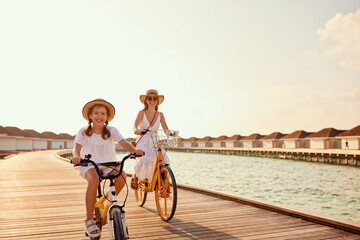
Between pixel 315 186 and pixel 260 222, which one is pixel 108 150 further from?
pixel 315 186

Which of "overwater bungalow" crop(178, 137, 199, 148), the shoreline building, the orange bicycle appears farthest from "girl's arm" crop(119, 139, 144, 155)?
"overwater bungalow" crop(178, 137, 199, 148)

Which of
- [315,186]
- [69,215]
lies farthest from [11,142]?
[69,215]

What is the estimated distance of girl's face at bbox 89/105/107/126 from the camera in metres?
3.46

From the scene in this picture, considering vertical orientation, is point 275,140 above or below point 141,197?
above

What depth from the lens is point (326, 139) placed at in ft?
180

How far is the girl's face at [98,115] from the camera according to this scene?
346 centimetres

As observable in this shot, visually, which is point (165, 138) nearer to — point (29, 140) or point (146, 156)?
point (146, 156)

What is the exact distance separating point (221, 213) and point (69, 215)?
7.97 ft

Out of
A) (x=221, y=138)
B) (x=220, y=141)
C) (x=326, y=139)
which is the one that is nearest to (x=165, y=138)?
(x=326, y=139)

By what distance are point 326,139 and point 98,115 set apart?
57798 mm

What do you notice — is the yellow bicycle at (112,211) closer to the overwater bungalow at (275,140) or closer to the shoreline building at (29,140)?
the shoreline building at (29,140)

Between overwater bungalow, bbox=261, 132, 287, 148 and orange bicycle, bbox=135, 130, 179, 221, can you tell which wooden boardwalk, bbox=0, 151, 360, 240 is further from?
overwater bungalow, bbox=261, 132, 287, 148

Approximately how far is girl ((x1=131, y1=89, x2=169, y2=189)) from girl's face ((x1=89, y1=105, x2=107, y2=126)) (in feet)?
5.19

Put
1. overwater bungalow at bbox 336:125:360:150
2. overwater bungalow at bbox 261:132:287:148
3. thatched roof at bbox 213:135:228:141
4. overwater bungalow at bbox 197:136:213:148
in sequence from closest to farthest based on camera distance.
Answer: overwater bungalow at bbox 336:125:360:150
overwater bungalow at bbox 261:132:287:148
thatched roof at bbox 213:135:228:141
overwater bungalow at bbox 197:136:213:148
